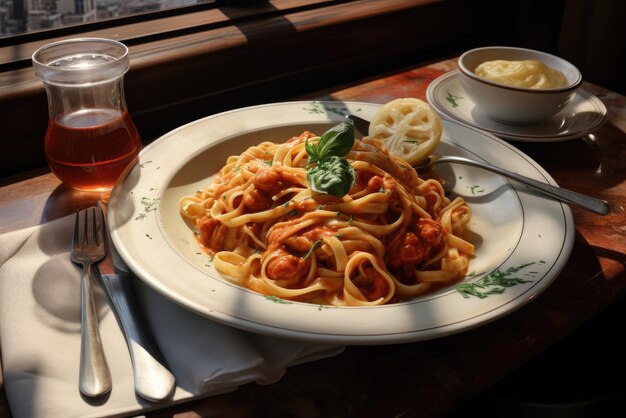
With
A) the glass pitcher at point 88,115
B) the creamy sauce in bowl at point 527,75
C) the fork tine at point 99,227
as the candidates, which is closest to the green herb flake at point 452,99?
the creamy sauce in bowl at point 527,75

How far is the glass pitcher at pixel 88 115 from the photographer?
1727 millimetres

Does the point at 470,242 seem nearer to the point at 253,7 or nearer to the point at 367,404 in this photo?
the point at 367,404

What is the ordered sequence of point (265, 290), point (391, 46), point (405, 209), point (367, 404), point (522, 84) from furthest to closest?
point (391, 46)
point (522, 84)
point (405, 209)
point (265, 290)
point (367, 404)

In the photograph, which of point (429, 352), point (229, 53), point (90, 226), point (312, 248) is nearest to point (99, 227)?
point (90, 226)

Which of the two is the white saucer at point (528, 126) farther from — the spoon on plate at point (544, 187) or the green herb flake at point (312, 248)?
the green herb flake at point (312, 248)

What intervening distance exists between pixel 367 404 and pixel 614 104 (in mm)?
1886

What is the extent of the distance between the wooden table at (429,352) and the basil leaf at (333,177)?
1.29 feet

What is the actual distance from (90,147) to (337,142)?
693 mm

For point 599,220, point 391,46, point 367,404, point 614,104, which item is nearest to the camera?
point 367,404

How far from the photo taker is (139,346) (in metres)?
1.27

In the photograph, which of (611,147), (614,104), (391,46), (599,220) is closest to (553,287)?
(599,220)

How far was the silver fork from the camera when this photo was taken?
3.94ft

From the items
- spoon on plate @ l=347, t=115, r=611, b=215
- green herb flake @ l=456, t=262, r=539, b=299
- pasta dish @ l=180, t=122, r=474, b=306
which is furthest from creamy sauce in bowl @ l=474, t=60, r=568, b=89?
green herb flake @ l=456, t=262, r=539, b=299

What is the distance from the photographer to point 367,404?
4.06ft
